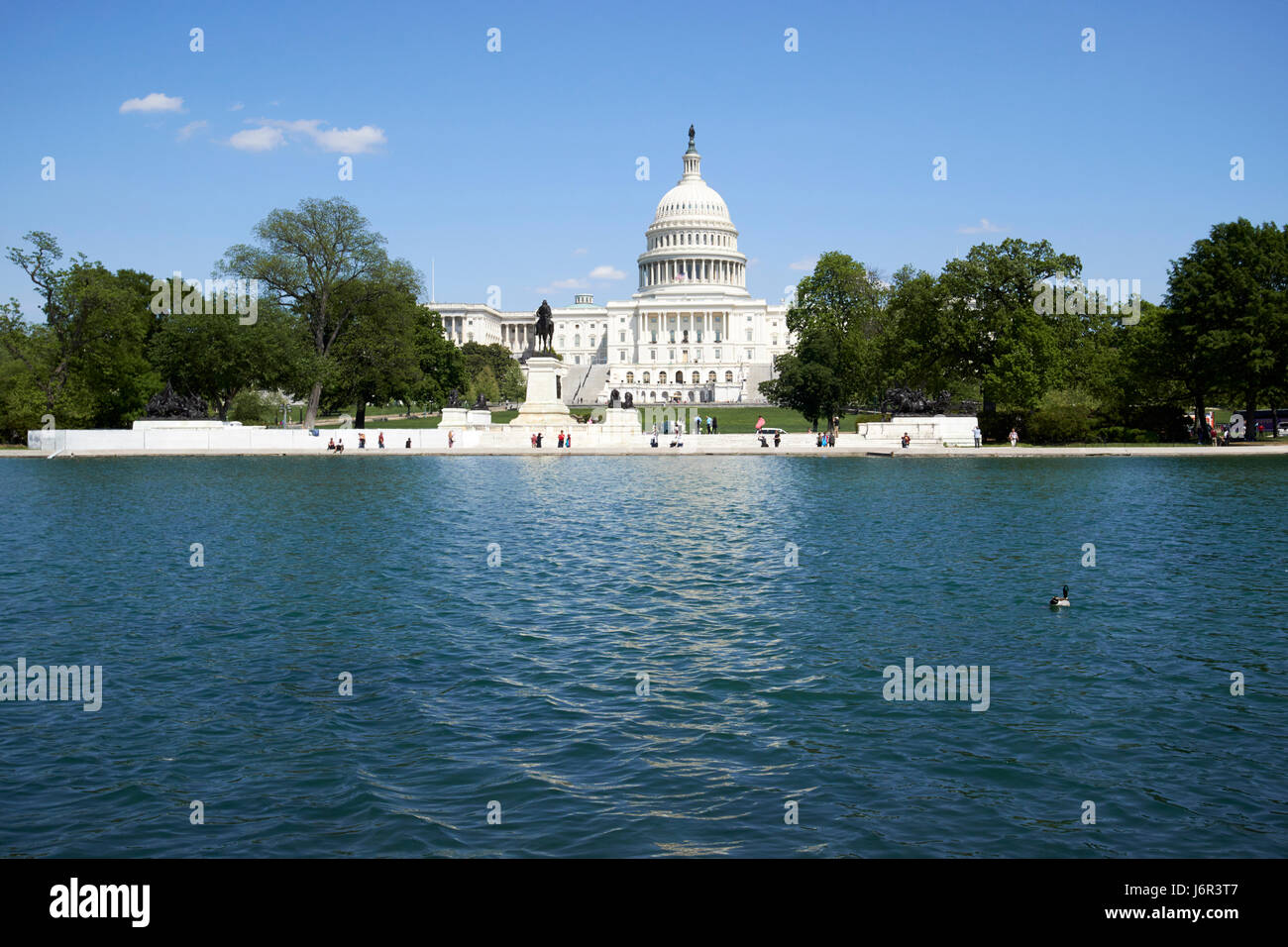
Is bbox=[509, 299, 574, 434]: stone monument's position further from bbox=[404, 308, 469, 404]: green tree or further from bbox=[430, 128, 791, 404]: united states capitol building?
bbox=[430, 128, 791, 404]: united states capitol building

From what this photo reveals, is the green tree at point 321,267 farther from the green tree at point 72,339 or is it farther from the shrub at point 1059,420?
the shrub at point 1059,420

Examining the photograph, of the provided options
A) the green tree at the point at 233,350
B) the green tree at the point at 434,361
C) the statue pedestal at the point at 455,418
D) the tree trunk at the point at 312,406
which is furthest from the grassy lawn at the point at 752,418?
the green tree at the point at 233,350

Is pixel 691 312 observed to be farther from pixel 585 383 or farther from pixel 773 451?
pixel 773 451

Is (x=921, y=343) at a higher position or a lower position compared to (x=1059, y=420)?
higher

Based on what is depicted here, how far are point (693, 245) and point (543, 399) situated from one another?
107 metres

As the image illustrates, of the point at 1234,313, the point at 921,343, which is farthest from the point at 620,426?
the point at 1234,313

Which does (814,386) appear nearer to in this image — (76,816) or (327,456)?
(327,456)

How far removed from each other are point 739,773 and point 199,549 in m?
15.4

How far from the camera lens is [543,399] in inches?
2571

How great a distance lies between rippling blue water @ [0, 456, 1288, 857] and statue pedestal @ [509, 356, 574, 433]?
130ft

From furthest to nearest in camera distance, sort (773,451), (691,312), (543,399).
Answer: (691,312), (543,399), (773,451)

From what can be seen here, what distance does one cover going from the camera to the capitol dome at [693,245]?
544ft

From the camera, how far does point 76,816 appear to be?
25.1ft
